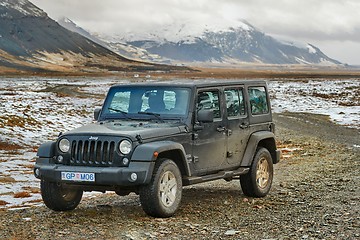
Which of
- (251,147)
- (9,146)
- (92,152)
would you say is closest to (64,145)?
(92,152)

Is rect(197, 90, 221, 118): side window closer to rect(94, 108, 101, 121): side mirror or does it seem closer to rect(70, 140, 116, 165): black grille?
rect(94, 108, 101, 121): side mirror

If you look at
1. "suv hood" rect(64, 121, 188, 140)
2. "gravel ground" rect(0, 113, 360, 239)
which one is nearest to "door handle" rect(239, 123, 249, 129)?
"gravel ground" rect(0, 113, 360, 239)

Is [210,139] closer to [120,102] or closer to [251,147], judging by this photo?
[251,147]

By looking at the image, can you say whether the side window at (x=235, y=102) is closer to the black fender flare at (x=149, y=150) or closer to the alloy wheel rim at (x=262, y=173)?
the alloy wheel rim at (x=262, y=173)

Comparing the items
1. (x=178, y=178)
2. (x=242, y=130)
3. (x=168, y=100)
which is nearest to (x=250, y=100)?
(x=242, y=130)

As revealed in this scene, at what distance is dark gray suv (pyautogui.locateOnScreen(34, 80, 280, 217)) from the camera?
955 centimetres

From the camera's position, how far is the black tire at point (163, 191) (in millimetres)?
9586

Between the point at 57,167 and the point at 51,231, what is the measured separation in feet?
3.88

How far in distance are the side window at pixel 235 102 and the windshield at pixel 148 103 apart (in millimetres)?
1205

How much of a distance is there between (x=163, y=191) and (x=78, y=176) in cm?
144

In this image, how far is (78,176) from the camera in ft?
31.5

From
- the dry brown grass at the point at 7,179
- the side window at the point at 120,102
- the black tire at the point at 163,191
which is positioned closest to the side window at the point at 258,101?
the side window at the point at 120,102

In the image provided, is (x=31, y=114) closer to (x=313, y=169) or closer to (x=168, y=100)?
(x=313, y=169)

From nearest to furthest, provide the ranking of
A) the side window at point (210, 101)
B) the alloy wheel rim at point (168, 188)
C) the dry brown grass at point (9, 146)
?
the alloy wheel rim at point (168, 188) → the side window at point (210, 101) → the dry brown grass at point (9, 146)
